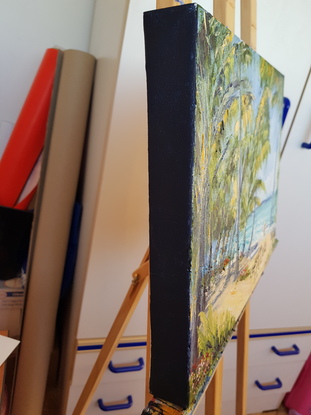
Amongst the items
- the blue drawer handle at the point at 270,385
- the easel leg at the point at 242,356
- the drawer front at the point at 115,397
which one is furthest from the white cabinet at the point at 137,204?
the easel leg at the point at 242,356

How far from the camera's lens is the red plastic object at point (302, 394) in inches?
62.1

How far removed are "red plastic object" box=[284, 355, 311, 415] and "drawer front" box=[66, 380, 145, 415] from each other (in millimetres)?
773

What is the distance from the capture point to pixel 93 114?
120 centimetres

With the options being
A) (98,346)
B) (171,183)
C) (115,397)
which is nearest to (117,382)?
(115,397)

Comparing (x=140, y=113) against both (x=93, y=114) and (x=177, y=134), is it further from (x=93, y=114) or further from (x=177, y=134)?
(x=177, y=134)

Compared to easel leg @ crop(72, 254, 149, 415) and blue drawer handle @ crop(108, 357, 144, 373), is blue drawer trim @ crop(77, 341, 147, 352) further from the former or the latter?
easel leg @ crop(72, 254, 149, 415)

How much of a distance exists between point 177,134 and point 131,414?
47.6 inches

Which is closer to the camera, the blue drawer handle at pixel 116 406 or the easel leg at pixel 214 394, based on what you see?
the easel leg at pixel 214 394

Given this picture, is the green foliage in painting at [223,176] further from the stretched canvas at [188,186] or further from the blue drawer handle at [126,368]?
the blue drawer handle at [126,368]

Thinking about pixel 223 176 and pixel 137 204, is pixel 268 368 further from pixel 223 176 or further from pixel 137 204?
pixel 223 176

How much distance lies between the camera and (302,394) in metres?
1.60

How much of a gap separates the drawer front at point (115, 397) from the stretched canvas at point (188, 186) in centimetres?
78

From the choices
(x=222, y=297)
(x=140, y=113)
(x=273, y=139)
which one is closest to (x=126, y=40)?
(x=140, y=113)

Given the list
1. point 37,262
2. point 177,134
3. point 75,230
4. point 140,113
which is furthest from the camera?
point 75,230
